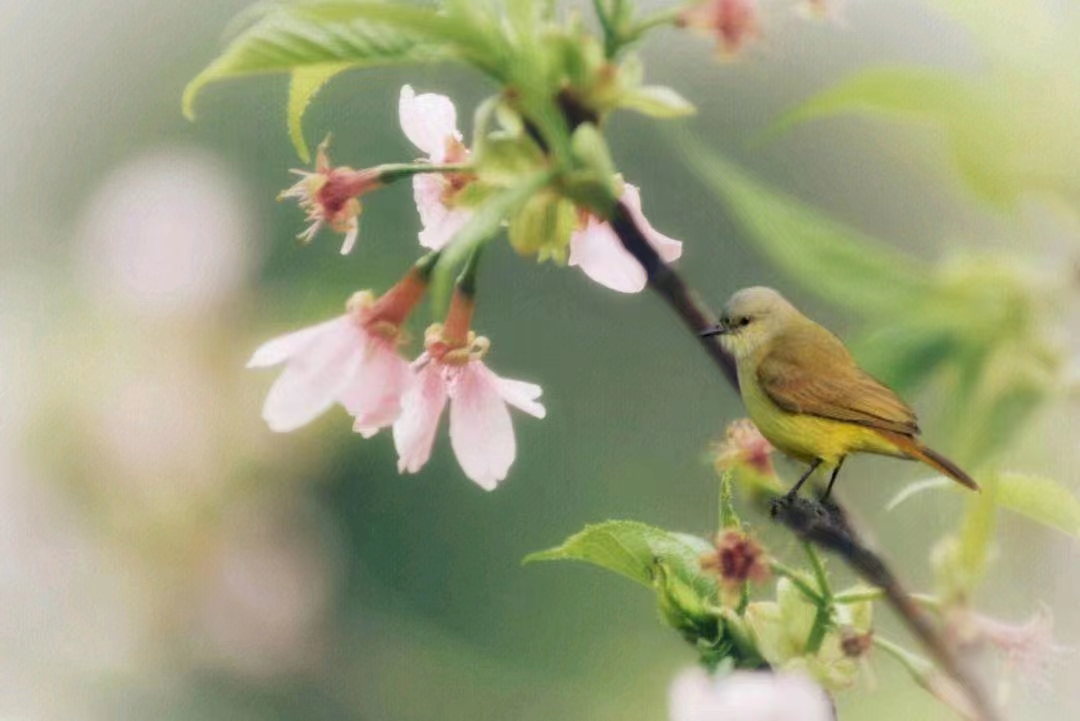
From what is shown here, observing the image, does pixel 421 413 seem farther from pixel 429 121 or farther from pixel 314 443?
pixel 314 443

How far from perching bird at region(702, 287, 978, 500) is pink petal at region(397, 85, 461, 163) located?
0.24 ft

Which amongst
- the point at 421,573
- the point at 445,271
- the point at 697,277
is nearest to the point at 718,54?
the point at 445,271

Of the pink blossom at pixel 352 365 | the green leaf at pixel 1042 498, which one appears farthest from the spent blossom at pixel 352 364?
the green leaf at pixel 1042 498

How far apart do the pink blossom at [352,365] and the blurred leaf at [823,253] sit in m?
0.13

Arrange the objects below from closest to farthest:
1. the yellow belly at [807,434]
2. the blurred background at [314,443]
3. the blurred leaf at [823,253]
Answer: the blurred leaf at [823,253], the yellow belly at [807,434], the blurred background at [314,443]

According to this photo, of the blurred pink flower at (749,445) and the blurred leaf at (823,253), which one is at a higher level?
the blurred leaf at (823,253)

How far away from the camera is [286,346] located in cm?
26

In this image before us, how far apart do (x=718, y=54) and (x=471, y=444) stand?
10cm

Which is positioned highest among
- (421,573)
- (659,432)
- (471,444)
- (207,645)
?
(471,444)

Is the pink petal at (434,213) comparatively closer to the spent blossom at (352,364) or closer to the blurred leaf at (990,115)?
the spent blossom at (352,364)

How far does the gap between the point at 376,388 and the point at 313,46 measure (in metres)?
0.07

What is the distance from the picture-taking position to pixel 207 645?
119 cm

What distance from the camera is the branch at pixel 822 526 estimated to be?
175 mm

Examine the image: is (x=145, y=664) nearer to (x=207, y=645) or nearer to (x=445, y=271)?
(x=207, y=645)
